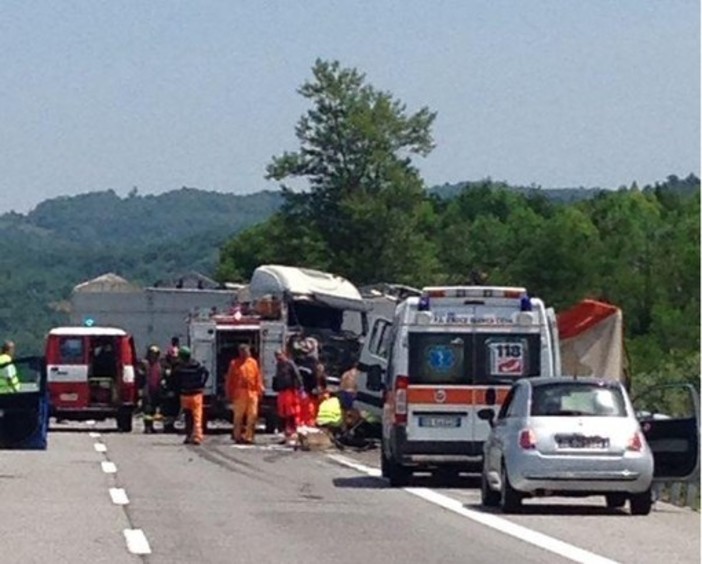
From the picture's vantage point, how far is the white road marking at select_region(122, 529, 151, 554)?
17.0 metres

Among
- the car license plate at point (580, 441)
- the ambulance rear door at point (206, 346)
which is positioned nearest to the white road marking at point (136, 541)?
the car license plate at point (580, 441)

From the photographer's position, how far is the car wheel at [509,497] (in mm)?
21688

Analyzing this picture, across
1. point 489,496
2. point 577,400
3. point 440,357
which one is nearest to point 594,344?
point 440,357

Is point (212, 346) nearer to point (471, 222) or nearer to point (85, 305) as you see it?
point (85, 305)

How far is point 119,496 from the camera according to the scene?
75.6ft

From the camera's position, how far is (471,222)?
434 feet

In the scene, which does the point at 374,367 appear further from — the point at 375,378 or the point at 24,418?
the point at 24,418

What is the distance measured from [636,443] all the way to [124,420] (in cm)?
2300

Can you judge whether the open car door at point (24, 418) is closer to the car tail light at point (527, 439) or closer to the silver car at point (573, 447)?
the silver car at point (573, 447)

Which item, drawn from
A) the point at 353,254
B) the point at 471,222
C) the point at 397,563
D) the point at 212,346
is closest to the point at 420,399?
the point at 397,563

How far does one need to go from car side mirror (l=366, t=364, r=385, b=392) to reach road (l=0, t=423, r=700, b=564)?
1.33 m

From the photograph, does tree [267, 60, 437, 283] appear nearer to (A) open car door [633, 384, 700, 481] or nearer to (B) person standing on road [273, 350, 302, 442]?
(B) person standing on road [273, 350, 302, 442]

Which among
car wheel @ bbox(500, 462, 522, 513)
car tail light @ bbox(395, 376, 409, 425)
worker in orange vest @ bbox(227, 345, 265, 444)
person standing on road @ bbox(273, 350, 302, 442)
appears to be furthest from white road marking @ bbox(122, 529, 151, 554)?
person standing on road @ bbox(273, 350, 302, 442)

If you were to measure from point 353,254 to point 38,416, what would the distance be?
68.6 meters
